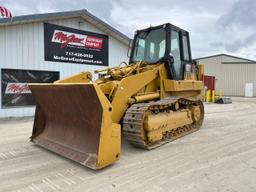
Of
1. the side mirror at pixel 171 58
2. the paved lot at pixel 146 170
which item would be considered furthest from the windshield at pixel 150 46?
the paved lot at pixel 146 170

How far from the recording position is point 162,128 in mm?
5324

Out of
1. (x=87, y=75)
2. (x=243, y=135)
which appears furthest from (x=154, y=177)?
(x=243, y=135)

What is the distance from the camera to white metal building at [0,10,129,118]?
9.30m

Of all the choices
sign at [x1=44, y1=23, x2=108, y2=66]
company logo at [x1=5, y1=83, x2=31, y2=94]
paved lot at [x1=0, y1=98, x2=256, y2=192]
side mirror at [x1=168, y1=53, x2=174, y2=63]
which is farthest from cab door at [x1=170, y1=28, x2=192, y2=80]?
company logo at [x1=5, y1=83, x2=31, y2=94]

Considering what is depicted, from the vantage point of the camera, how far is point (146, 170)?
394cm

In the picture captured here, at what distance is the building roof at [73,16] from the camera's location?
9.09 m

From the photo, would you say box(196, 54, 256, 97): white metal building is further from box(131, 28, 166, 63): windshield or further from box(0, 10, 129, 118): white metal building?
box(131, 28, 166, 63): windshield

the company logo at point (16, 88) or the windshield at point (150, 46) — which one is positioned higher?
the windshield at point (150, 46)

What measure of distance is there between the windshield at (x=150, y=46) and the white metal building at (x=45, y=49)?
4.97m

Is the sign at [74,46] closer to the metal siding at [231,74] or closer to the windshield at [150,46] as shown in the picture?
the windshield at [150,46]

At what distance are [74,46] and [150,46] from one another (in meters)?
5.68

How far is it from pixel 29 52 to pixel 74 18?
107 inches

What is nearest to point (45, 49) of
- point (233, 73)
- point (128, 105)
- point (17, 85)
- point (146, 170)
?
point (17, 85)

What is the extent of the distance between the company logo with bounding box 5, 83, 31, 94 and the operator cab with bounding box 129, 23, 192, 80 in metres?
5.16
